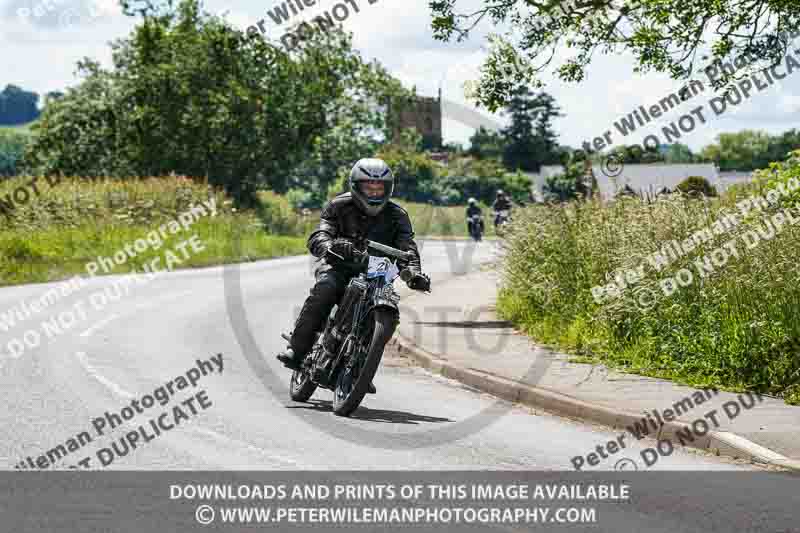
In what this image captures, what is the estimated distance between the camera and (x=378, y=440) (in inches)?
354

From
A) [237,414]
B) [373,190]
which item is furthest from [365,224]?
[237,414]

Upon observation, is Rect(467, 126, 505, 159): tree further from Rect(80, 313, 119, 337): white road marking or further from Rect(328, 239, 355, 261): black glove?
Rect(328, 239, 355, 261): black glove

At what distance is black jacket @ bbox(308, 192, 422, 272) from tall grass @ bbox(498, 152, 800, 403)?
10.9 ft

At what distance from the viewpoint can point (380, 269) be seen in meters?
9.88

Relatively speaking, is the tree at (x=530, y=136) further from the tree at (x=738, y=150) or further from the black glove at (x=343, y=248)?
the black glove at (x=343, y=248)

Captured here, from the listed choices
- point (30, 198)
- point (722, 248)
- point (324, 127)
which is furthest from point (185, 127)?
point (722, 248)

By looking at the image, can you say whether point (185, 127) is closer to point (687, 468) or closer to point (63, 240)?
point (63, 240)

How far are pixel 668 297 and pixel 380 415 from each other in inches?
168

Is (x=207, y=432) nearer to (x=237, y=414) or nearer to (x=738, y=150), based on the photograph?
(x=237, y=414)

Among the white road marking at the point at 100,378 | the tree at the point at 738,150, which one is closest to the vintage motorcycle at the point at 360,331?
the white road marking at the point at 100,378

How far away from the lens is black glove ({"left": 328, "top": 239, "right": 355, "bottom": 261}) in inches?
385

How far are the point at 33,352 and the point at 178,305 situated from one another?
6.37 m

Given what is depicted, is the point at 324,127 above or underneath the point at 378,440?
above

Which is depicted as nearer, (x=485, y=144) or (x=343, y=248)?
(x=343, y=248)
